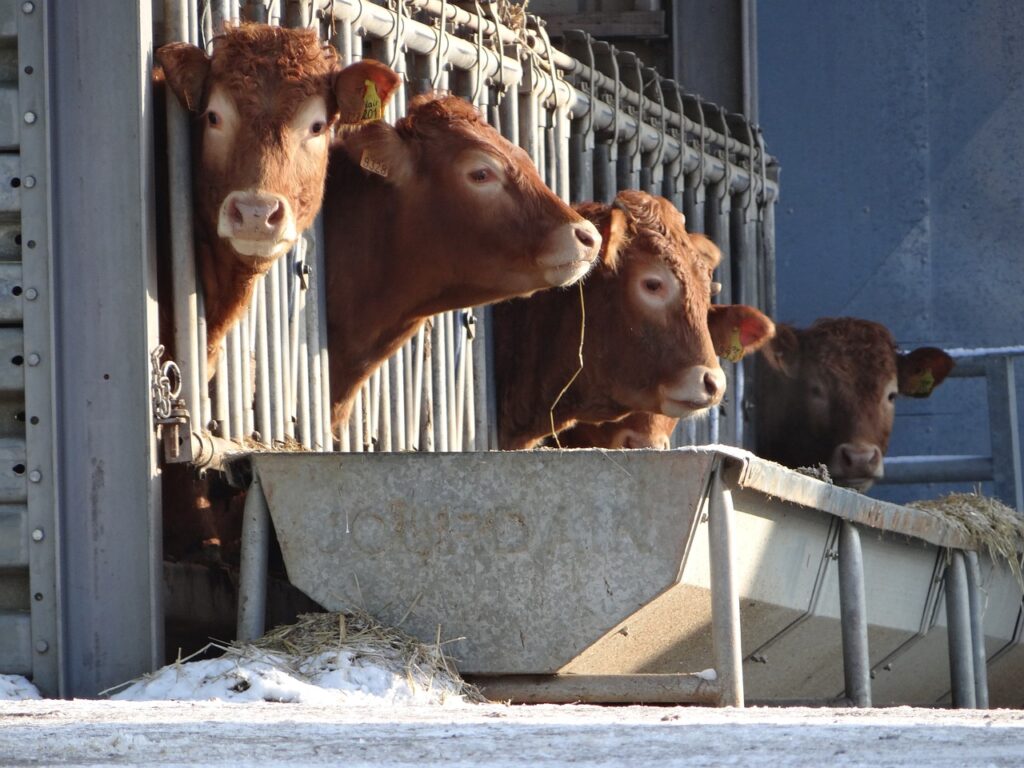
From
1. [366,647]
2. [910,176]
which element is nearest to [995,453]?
[910,176]

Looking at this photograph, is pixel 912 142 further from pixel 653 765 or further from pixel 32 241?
pixel 653 765

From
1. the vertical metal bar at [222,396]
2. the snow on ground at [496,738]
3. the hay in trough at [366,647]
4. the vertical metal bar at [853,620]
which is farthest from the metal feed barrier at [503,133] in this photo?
the vertical metal bar at [853,620]

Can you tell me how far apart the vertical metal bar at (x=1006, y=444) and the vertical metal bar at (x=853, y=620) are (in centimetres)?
369

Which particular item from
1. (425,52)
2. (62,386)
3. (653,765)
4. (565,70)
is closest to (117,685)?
(62,386)

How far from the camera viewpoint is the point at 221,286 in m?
5.46

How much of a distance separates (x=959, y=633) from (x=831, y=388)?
4262 mm

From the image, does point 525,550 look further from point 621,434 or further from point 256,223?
point 621,434

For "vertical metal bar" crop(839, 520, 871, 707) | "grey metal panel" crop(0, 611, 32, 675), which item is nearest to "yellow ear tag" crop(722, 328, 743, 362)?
"vertical metal bar" crop(839, 520, 871, 707)

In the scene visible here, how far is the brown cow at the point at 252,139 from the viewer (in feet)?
17.3

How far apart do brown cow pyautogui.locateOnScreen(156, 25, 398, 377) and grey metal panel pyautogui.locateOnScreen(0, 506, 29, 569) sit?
0.85 metres

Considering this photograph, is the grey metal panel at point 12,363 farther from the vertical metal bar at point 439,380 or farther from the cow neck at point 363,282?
the vertical metal bar at point 439,380

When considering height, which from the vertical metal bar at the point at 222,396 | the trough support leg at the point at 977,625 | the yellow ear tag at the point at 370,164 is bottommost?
the trough support leg at the point at 977,625

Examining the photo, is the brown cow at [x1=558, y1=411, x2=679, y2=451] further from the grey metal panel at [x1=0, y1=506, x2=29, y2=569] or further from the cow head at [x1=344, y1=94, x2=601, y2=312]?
the grey metal panel at [x1=0, y1=506, x2=29, y2=569]

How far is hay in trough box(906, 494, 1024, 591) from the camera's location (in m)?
6.92
